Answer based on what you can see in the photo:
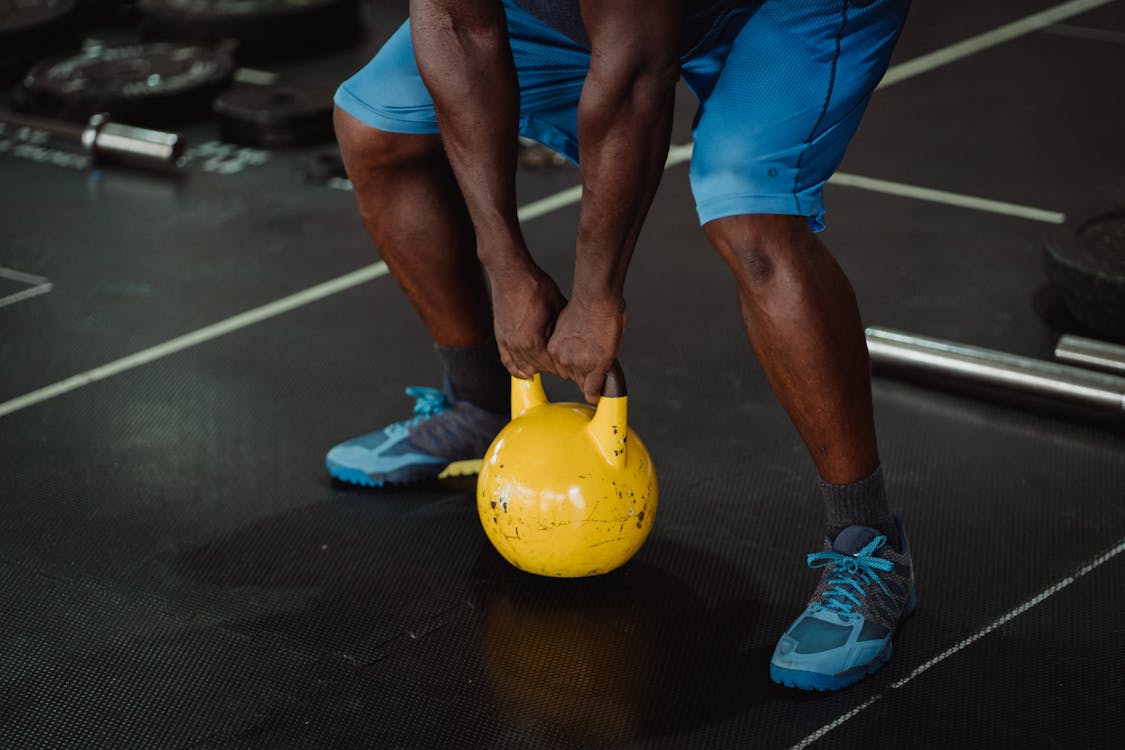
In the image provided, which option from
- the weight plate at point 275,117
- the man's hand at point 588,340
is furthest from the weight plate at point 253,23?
the man's hand at point 588,340

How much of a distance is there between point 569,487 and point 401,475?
51 cm

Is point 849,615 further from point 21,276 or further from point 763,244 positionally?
point 21,276

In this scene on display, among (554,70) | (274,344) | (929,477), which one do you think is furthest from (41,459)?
(929,477)

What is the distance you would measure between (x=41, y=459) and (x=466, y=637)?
92 centimetres

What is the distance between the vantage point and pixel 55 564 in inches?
77.5

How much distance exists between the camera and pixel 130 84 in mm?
4293

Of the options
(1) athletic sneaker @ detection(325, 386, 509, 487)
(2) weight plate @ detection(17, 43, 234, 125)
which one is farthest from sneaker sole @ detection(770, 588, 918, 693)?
(2) weight plate @ detection(17, 43, 234, 125)

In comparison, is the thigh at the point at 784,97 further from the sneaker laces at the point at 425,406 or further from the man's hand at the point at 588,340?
the sneaker laces at the point at 425,406

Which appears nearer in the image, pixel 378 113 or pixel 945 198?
pixel 378 113

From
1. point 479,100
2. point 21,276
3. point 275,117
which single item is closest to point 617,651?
point 479,100

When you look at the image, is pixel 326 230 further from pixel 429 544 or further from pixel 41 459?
pixel 429 544

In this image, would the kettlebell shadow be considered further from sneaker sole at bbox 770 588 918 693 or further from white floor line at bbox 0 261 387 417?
white floor line at bbox 0 261 387 417

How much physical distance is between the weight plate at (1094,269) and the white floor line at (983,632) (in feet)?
2.32

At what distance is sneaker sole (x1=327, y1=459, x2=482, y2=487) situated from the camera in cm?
217
